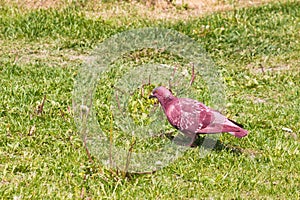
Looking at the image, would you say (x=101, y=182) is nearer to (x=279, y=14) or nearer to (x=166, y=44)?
(x=166, y=44)

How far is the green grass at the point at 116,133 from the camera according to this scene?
5.02 metres

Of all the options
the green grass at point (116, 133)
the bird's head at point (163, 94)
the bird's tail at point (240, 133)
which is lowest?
the green grass at point (116, 133)

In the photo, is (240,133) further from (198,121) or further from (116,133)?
(116,133)

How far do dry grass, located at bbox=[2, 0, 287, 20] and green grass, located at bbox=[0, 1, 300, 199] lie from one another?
27 centimetres

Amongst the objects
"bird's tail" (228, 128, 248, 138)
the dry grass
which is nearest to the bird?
"bird's tail" (228, 128, 248, 138)

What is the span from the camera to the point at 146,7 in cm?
1045

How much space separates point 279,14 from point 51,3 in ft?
12.1

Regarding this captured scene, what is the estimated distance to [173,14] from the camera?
34.0ft

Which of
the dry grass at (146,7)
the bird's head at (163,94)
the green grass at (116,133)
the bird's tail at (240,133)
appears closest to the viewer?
the green grass at (116,133)

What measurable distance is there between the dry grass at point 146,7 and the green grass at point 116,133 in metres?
0.27

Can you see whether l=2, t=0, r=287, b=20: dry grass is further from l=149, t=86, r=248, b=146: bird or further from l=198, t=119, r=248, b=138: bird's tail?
l=198, t=119, r=248, b=138: bird's tail

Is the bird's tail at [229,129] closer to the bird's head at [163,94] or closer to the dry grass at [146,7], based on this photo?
the bird's head at [163,94]

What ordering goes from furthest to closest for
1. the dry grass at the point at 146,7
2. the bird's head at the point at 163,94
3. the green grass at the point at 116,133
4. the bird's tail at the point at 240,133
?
the dry grass at the point at 146,7 → the bird's head at the point at 163,94 → the bird's tail at the point at 240,133 → the green grass at the point at 116,133

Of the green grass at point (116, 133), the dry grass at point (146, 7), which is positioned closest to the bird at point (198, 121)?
the green grass at point (116, 133)
